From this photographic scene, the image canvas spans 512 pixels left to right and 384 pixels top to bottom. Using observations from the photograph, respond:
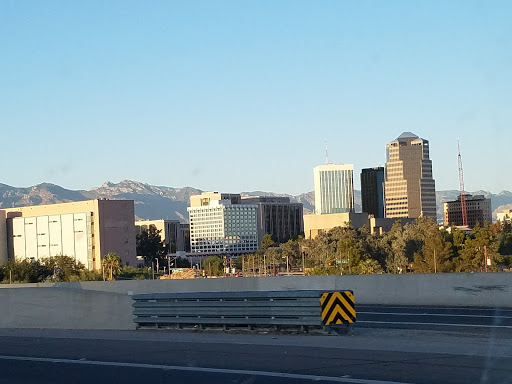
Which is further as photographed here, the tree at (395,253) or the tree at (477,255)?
the tree at (395,253)

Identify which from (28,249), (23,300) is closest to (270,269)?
(28,249)

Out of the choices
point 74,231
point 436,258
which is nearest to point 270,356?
point 436,258

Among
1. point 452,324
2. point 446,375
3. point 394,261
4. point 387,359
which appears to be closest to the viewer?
point 446,375

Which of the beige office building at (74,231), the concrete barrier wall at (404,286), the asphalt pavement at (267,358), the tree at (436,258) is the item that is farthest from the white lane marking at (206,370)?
the beige office building at (74,231)

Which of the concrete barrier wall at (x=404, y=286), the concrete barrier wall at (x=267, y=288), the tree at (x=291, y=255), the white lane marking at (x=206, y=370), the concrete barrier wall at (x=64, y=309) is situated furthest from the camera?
the tree at (x=291, y=255)

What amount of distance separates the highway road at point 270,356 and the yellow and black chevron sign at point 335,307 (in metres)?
0.41

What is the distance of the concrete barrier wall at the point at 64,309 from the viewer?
74.8 ft

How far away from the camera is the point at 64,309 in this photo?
78.2ft

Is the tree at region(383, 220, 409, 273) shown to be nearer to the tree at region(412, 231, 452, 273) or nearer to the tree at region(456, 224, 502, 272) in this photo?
the tree at region(412, 231, 452, 273)

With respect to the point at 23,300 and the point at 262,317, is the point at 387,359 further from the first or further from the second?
the point at 23,300

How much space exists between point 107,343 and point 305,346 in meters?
4.90

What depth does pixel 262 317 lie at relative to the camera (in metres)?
19.8

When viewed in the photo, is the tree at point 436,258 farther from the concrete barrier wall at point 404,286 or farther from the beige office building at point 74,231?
the beige office building at point 74,231

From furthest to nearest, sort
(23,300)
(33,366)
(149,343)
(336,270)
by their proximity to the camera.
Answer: (336,270) → (23,300) → (149,343) → (33,366)
